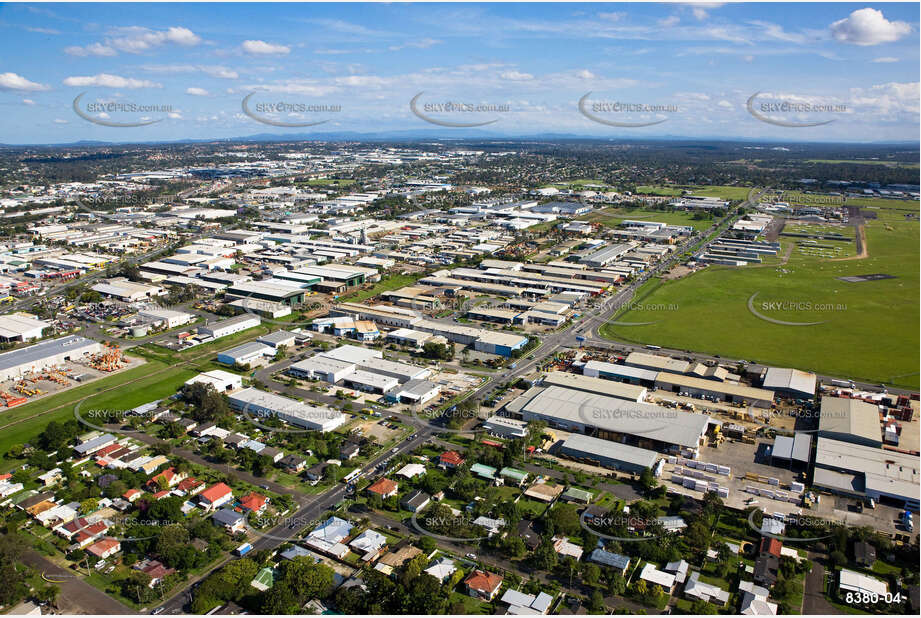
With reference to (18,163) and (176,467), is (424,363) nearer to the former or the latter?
(176,467)

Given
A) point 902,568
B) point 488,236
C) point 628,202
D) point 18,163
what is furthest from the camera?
point 18,163

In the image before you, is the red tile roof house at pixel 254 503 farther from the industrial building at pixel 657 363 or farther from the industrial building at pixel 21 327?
the industrial building at pixel 21 327

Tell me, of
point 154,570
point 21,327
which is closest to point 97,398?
point 21,327

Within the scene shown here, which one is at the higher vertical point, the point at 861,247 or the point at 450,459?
the point at 861,247

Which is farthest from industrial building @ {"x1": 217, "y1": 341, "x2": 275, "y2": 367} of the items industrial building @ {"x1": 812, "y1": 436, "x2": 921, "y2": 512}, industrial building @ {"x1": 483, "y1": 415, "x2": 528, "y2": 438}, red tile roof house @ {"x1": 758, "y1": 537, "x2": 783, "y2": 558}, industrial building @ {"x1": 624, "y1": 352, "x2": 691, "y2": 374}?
industrial building @ {"x1": 812, "y1": 436, "x2": 921, "y2": 512}

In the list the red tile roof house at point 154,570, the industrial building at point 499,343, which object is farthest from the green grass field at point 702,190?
the red tile roof house at point 154,570

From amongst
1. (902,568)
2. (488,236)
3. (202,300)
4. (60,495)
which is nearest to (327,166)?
(488,236)

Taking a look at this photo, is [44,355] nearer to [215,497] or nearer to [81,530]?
[81,530]
